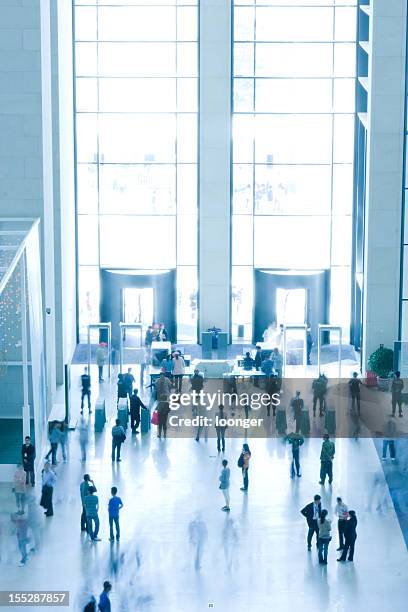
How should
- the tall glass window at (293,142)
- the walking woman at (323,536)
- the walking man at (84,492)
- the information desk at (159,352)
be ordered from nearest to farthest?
1. the walking woman at (323,536)
2. the walking man at (84,492)
3. the information desk at (159,352)
4. the tall glass window at (293,142)

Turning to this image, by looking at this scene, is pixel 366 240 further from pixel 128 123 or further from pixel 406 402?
pixel 128 123

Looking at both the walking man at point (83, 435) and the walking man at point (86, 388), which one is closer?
the walking man at point (83, 435)

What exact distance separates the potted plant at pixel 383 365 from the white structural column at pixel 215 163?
22.5 feet

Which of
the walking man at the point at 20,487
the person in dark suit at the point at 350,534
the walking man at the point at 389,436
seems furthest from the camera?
the walking man at the point at 389,436

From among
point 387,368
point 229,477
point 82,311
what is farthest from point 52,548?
point 82,311

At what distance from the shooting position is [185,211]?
4391 cm

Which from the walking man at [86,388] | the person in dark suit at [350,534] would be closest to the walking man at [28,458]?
the walking man at [86,388]

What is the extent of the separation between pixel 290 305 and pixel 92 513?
1862 centimetres

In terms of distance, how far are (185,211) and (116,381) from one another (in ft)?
23.5

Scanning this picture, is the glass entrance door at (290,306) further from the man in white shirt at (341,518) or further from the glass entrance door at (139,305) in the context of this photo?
the man in white shirt at (341,518)

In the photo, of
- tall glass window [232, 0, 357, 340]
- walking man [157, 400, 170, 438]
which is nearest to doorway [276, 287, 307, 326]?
tall glass window [232, 0, 357, 340]

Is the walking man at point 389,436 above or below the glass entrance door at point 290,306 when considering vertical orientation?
below

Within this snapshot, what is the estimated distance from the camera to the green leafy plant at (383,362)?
1512 inches

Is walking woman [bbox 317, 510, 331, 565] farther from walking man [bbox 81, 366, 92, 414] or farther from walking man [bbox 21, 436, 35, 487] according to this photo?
walking man [bbox 81, 366, 92, 414]
